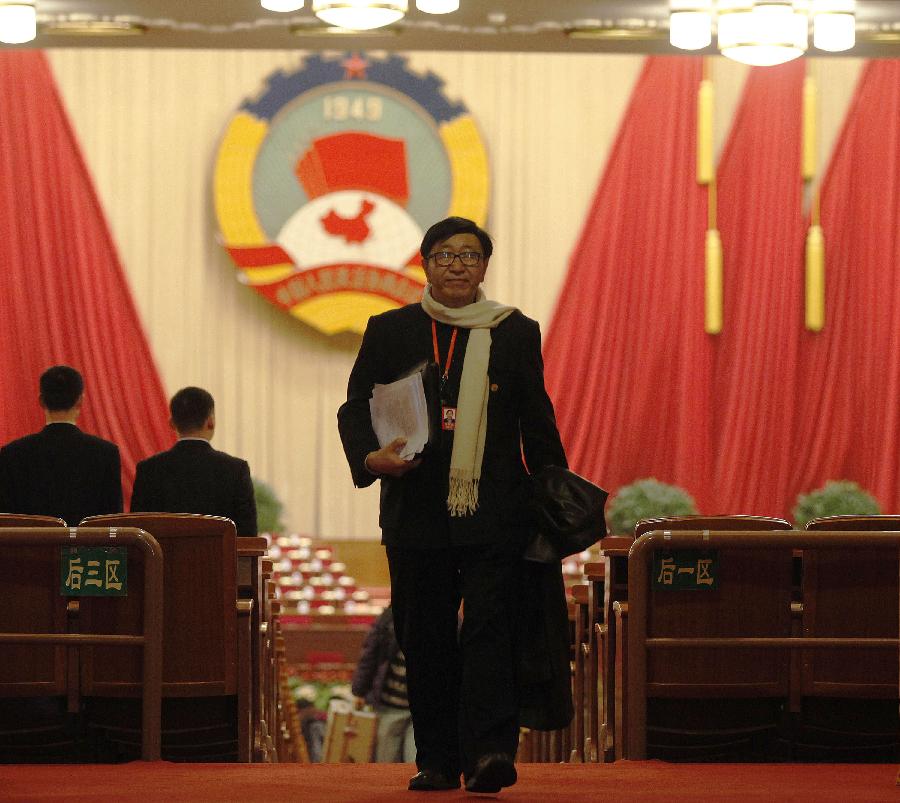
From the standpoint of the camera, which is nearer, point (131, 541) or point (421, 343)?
point (421, 343)

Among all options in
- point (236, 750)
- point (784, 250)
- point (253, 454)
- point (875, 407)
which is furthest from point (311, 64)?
point (236, 750)

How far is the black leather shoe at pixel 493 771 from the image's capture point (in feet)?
12.0

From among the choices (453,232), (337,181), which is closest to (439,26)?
(337,181)

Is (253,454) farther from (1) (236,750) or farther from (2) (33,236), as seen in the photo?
(1) (236,750)

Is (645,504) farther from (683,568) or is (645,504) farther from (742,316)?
(683,568)

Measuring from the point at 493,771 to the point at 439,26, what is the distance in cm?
693

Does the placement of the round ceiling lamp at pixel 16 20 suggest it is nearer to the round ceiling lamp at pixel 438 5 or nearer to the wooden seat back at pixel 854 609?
the round ceiling lamp at pixel 438 5

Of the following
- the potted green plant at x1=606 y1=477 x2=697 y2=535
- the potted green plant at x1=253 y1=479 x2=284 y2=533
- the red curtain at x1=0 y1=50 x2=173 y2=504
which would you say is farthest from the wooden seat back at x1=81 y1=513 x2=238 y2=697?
the red curtain at x1=0 y1=50 x2=173 y2=504

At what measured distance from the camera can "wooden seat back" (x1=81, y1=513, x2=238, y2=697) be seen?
4.71 metres

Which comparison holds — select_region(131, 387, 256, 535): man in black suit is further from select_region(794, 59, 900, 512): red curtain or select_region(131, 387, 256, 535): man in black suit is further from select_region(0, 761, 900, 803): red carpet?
select_region(794, 59, 900, 512): red curtain

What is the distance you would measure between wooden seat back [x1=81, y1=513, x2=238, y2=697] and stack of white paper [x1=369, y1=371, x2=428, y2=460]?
106 cm

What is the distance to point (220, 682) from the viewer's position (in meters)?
4.80

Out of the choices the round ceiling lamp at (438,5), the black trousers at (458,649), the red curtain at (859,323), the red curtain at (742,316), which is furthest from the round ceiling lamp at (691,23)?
the black trousers at (458,649)

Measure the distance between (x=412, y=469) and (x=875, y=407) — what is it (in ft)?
27.9
